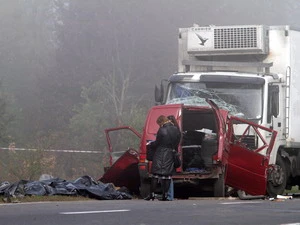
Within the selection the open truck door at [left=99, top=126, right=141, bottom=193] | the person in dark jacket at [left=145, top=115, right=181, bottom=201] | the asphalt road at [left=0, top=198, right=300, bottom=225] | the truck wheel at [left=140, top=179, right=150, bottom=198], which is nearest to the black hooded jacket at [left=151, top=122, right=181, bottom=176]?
the person in dark jacket at [left=145, top=115, right=181, bottom=201]

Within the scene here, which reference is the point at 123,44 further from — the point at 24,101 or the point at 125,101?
the point at 24,101

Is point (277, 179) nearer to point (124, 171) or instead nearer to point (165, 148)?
point (124, 171)

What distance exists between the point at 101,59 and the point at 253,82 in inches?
1417

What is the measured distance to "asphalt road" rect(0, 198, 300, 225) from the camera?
1197 cm

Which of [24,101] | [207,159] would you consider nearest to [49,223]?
[207,159]

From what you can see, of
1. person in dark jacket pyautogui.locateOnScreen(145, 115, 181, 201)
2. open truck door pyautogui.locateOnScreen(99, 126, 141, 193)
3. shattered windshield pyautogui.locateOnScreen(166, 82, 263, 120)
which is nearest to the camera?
person in dark jacket pyautogui.locateOnScreen(145, 115, 181, 201)

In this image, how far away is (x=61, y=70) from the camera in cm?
5988

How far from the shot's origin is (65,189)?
18250 mm

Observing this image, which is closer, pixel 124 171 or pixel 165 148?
pixel 165 148

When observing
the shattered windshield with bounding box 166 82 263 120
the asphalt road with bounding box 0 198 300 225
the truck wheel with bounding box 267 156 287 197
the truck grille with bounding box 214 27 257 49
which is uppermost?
the truck grille with bounding box 214 27 257 49

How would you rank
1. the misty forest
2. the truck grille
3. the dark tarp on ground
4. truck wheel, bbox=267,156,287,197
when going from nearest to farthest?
the dark tarp on ground
truck wheel, bbox=267,156,287,197
the truck grille
the misty forest

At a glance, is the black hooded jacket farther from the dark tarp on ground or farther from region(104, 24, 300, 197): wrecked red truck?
the dark tarp on ground

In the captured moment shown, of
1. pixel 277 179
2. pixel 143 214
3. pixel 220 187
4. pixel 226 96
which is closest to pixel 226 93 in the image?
pixel 226 96

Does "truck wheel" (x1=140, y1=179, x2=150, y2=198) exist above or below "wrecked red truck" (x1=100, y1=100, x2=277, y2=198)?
below
